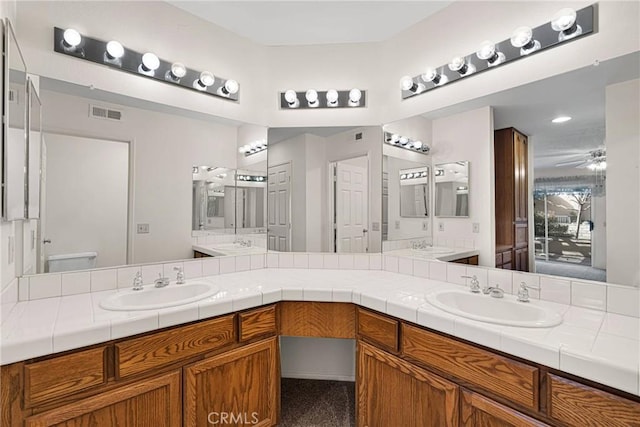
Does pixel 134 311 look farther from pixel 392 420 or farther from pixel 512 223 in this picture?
pixel 512 223

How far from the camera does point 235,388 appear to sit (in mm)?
1438

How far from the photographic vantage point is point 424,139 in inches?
76.7

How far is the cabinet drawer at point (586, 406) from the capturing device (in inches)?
31.8

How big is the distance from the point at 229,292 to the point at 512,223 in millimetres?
1559

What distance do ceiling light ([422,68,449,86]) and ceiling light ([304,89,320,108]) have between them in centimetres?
77

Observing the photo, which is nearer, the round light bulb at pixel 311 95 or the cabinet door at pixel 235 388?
the cabinet door at pixel 235 388

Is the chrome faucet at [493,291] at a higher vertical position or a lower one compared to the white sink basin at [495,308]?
higher

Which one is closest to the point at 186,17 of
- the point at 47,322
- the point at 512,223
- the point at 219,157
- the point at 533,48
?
the point at 219,157

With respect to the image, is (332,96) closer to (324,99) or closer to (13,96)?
(324,99)

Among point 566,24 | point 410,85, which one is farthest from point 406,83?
point 566,24

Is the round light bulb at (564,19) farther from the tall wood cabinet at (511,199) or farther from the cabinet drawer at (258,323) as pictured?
the cabinet drawer at (258,323)

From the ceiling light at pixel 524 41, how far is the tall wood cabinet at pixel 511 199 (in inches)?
15.2

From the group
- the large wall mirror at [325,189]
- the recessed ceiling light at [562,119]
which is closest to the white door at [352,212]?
the large wall mirror at [325,189]

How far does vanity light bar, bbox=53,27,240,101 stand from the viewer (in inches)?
59.1
